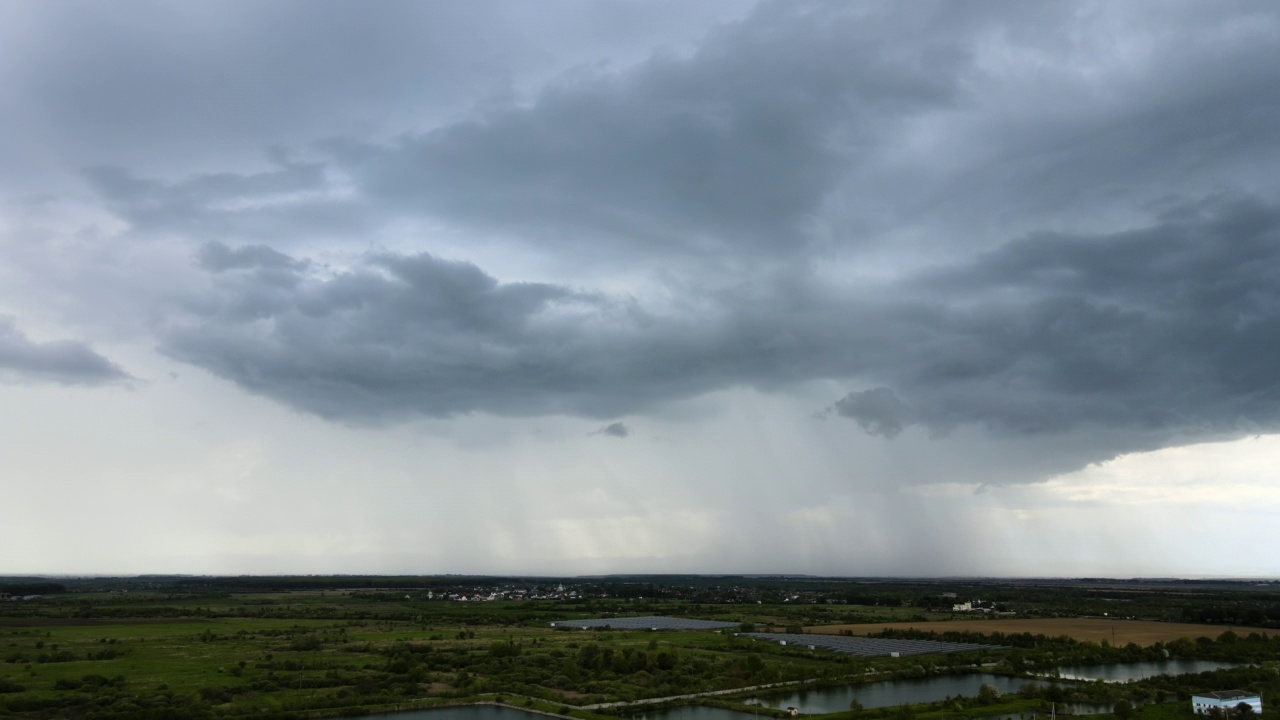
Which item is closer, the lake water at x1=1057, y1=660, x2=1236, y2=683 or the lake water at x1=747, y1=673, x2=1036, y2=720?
the lake water at x1=747, y1=673, x2=1036, y2=720

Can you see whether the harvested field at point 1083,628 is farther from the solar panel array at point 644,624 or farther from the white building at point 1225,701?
the white building at point 1225,701

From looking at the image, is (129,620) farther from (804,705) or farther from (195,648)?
(804,705)

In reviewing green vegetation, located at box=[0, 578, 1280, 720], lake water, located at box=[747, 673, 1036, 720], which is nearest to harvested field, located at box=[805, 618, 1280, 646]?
green vegetation, located at box=[0, 578, 1280, 720]

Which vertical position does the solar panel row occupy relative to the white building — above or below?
below

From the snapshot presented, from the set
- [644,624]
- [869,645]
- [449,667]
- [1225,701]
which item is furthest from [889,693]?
[644,624]

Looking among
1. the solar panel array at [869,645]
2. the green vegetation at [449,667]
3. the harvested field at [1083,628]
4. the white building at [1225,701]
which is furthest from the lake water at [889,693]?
the harvested field at [1083,628]

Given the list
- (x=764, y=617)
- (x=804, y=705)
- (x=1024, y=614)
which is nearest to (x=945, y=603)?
(x=1024, y=614)

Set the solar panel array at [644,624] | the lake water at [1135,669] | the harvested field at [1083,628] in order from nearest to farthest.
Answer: the lake water at [1135,669], the harvested field at [1083,628], the solar panel array at [644,624]

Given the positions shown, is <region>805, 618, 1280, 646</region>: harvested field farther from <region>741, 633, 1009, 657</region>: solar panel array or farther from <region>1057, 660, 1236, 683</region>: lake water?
<region>741, 633, 1009, 657</region>: solar panel array
